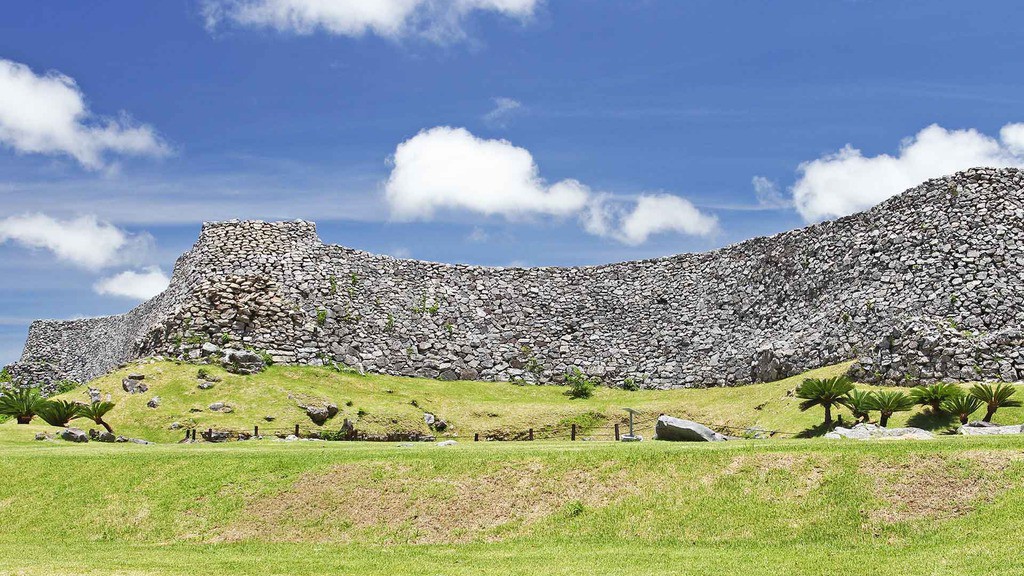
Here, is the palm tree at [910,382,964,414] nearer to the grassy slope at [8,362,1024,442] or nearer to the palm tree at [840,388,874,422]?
the palm tree at [840,388,874,422]

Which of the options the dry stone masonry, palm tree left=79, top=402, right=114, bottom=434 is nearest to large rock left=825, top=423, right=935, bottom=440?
the dry stone masonry

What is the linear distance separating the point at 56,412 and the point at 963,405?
3290 cm

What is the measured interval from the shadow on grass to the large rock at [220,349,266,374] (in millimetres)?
30299

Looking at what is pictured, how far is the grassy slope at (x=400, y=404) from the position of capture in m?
34.5

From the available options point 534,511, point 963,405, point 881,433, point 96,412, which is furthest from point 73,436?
point 963,405

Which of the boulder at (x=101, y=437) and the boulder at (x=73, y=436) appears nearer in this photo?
the boulder at (x=73, y=436)

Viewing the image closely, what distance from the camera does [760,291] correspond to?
4438 centimetres

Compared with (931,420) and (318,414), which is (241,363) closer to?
(318,414)

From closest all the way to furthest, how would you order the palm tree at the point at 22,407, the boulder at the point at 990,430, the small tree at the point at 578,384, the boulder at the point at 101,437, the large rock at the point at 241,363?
1. the boulder at the point at 990,430
2. the boulder at the point at 101,437
3. the palm tree at the point at 22,407
4. the large rock at the point at 241,363
5. the small tree at the point at 578,384

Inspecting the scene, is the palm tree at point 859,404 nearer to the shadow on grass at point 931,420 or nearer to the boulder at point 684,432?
the shadow on grass at point 931,420

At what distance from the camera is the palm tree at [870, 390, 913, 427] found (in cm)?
2686

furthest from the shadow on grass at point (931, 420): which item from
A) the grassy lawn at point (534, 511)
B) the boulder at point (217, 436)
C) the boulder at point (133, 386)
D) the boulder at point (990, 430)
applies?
the boulder at point (133, 386)

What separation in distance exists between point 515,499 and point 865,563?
722 cm

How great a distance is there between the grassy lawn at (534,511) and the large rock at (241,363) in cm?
1926
